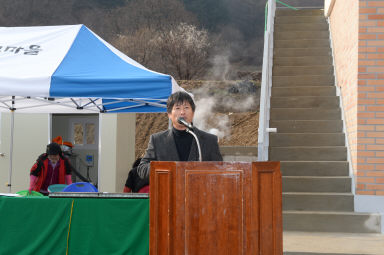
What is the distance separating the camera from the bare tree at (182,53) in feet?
122

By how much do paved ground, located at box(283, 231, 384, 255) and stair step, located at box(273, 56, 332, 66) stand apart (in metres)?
4.37

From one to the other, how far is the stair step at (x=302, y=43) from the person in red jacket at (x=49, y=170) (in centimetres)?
555

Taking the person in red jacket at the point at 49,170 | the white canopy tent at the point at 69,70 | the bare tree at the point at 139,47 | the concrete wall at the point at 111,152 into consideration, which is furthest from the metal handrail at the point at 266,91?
the bare tree at the point at 139,47

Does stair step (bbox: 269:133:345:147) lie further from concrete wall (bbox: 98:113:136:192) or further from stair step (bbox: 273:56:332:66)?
concrete wall (bbox: 98:113:136:192)

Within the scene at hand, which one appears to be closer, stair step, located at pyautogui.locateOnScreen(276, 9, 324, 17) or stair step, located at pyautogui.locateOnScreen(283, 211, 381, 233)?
stair step, located at pyautogui.locateOnScreen(283, 211, 381, 233)

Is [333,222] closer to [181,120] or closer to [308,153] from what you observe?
[308,153]

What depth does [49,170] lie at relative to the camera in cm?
741

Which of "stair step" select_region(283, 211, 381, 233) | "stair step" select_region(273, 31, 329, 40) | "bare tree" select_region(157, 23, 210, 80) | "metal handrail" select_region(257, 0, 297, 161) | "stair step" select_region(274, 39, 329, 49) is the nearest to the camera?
"stair step" select_region(283, 211, 381, 233)

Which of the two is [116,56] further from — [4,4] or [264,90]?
[4,4]

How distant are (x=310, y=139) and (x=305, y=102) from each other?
939mm

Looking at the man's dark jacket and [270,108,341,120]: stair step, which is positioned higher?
[270,108,341,120]: stair step

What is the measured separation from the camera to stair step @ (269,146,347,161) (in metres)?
8.12

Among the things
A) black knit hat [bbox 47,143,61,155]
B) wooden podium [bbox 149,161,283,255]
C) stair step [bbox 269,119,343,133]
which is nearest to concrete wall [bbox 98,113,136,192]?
stair step [bbox 269,119,343,133]

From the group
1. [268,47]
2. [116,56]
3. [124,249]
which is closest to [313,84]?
[268,47]
